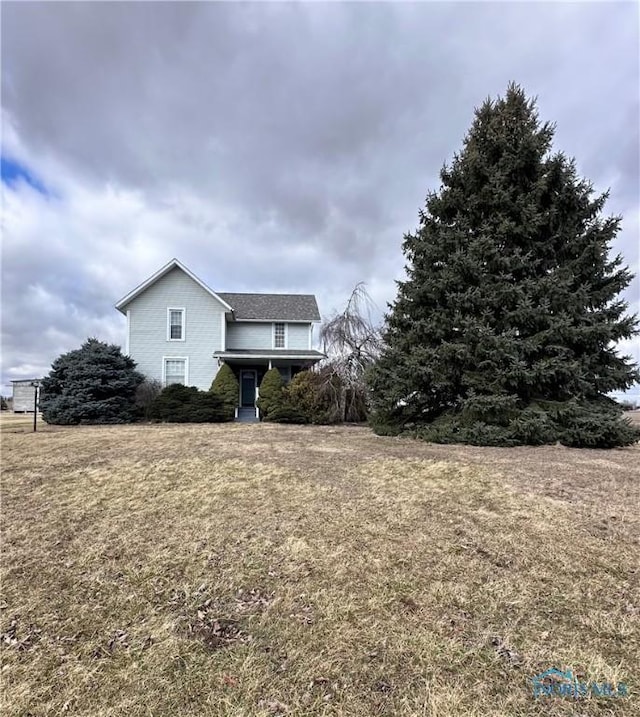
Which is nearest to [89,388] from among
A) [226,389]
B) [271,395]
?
[226,389]

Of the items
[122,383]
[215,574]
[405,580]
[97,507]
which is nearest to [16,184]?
[122,383]

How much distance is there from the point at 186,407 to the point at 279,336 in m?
6.96

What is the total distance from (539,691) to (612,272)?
1149cm

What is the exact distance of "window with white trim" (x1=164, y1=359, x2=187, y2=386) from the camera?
20641 mm

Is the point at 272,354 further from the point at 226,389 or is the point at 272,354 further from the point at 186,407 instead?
the point at 186,407

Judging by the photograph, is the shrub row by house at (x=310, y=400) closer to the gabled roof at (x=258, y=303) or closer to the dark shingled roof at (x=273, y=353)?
the dark shingled roof at (x=273, y=353)

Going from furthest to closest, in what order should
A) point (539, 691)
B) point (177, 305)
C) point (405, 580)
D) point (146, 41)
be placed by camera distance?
1. point (177, 305)
2. point (146, 41)
3. point (405, 580)
4. point (539, 691)

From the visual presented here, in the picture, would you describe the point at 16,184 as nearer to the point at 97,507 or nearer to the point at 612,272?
the point at 97,507

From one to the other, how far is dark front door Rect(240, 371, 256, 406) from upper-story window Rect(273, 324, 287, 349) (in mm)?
2099

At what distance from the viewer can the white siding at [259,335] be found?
2238 centimetres

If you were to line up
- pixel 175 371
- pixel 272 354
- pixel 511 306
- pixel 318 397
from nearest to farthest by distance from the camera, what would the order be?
1. pixel 511 306
2. pixel 318 397
3. pixel 272 354
4. pixel 175 371

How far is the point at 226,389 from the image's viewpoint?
61.1 ft

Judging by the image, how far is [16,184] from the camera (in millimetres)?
13062

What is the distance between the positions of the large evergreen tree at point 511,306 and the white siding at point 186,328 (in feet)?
40.0
